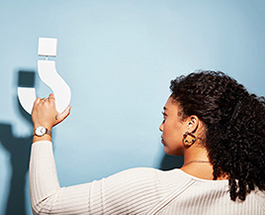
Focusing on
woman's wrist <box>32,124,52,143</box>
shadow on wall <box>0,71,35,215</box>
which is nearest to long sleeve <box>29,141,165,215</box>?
woman's wrist <box>32,124,52,143</box>

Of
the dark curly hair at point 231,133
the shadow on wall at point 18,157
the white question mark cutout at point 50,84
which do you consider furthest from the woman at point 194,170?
the shadow on wall at point 18,157

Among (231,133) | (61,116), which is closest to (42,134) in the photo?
(61,116)

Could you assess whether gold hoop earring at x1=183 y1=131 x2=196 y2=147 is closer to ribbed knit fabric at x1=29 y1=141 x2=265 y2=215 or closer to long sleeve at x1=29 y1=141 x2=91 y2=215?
ribbed knit fabric at x1=29 y1=141 x2=265 y2=215

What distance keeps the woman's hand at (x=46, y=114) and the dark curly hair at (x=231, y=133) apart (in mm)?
374

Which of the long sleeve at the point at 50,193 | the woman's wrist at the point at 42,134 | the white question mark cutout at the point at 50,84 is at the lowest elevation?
the long sleeve at the point at 50,193

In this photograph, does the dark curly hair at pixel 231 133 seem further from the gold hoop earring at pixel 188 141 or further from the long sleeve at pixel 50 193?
the long sleeve at pixel 50 193

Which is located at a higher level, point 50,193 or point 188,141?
point 188,141

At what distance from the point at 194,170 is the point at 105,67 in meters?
0.57

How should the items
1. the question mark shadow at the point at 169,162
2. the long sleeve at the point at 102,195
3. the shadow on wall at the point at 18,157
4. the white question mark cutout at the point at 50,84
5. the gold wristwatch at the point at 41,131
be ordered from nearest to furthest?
1. the long sleeve at the point at 102,195
2. the gold wristwatch at the point at 41,131
3. the white question mark cutout at the point at 50,84
4. the shadow on wall at the point at 18,157
5. the question mark shadow at the point at 169,162

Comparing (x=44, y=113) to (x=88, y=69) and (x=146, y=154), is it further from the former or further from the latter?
(x=146, y=154)

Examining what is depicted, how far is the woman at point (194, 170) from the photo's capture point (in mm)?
763

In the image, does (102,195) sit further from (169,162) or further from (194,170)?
(169,162)

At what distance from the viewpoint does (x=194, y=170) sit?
818mm

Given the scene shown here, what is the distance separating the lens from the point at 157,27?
1.28 metres
